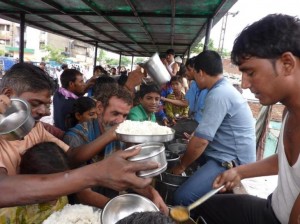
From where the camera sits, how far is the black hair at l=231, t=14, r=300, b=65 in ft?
5.11

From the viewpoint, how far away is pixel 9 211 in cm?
144

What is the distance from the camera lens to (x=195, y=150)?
2.92 metres

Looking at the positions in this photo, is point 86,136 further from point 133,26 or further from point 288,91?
point 133,26

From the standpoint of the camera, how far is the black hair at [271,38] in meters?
1.56

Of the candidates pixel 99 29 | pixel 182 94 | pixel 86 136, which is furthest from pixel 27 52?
pixel 86 136

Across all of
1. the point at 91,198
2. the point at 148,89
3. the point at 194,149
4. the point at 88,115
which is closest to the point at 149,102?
the point at 148,89

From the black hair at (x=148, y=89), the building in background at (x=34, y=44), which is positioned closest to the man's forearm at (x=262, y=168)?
the black hair at (x=148, y=89)

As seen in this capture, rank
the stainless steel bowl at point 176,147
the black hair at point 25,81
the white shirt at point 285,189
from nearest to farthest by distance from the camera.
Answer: the white shirt at point 285,189 → the black hair at point 25,81 → the stainless steel bowl at point 176,147

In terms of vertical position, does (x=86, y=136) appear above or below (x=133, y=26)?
below

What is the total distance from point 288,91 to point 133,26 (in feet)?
18.8

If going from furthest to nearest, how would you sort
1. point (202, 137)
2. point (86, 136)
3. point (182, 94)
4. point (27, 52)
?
point (27, 52) < point (182, 94) < point (202, 137) < point (86, 136)

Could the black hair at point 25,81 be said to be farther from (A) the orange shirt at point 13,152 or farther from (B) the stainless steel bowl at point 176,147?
(B) the stainless steel bowl at point 176,147

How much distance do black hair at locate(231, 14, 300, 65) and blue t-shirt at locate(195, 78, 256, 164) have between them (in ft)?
3.83

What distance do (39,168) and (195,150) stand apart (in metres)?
1.82
